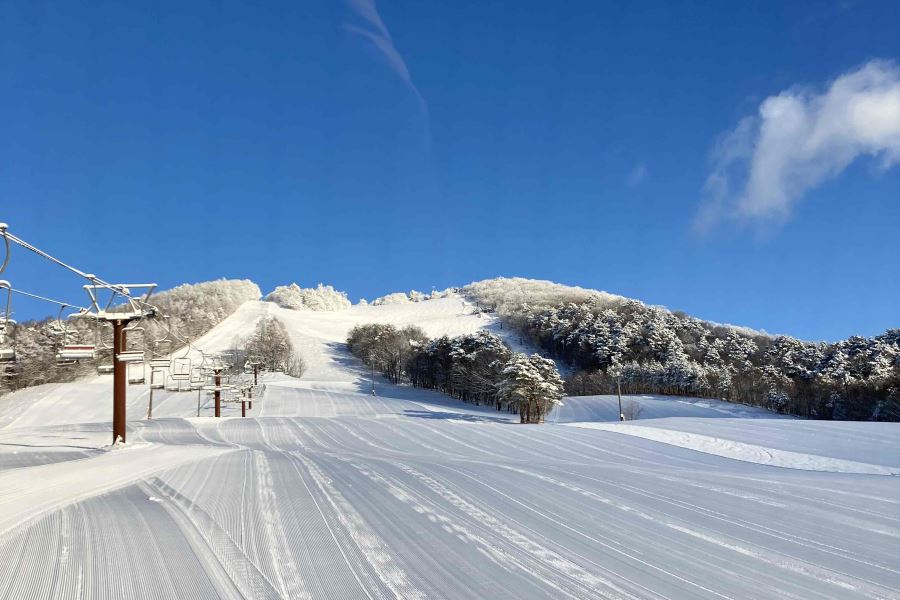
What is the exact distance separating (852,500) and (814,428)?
1854cm

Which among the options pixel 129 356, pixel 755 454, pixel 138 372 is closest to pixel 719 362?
pixel 755 454

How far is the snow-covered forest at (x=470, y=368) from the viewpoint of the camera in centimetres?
4738

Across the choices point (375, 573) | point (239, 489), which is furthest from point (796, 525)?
point (239, 489)

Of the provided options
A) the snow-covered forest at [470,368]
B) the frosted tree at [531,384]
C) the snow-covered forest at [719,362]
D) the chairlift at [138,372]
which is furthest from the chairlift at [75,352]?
the snow-covered forest at [719,362]

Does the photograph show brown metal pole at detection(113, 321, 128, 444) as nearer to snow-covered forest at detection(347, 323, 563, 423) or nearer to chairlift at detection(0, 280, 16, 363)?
chairlift at detection(0, 280, 16, 363)

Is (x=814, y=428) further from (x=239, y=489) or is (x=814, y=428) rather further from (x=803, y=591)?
(x=239, y=489)

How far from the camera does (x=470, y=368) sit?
8025 centimetres

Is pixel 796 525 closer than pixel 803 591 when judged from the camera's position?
No

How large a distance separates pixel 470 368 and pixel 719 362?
1662 inches

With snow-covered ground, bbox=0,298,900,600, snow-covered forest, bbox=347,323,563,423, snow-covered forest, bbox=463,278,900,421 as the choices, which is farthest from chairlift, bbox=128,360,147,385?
snow-covered forest, bbox=463,278,900,421

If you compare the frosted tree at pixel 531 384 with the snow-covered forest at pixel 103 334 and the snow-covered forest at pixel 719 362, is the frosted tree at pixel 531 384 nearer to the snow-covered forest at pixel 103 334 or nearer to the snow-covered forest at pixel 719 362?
the snow-covered forest at pixel 719 362

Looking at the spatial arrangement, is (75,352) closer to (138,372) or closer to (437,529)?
(437,529)

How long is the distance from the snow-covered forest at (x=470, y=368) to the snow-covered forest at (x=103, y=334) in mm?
27381

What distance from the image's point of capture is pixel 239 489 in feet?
33.1
